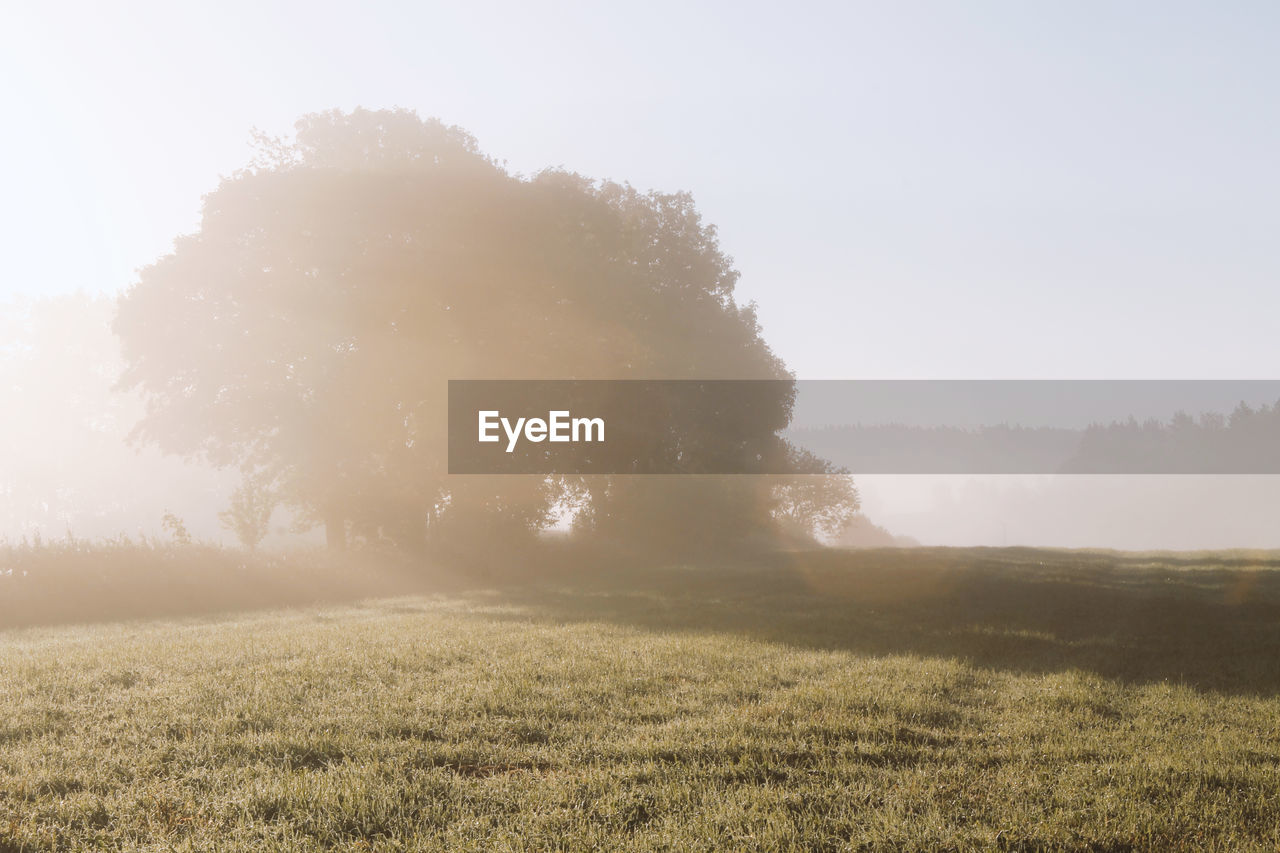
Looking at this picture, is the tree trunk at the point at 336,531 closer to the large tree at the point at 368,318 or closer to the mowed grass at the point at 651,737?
the large tree at the point at 368,318

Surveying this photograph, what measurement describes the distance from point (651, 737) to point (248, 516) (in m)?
23.3

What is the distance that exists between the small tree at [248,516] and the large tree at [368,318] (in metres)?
1.83

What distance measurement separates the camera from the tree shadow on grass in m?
11.0

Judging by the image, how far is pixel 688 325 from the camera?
36812 millimetres

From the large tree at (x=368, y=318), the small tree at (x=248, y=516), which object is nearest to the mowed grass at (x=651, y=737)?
the small tree at (x=248, y=516)

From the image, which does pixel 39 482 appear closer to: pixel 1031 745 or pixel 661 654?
pixel 661 654

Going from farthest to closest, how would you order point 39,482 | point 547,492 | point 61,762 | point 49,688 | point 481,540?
point 39,482 < point 547,492 < point 481,540 < point 49,688 < point 61,762

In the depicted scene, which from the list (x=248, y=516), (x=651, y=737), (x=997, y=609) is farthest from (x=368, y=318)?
(x=651, y=737)

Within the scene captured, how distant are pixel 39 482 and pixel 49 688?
67.8 meters

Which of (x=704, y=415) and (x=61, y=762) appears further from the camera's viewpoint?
(x=704, y=415)

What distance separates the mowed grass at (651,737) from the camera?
519cm

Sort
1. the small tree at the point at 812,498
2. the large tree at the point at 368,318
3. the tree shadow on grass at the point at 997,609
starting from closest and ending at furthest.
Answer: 1. the tree shadow on grass at the point at 997,609
2. the large tree at the point at 368,318
3. the small tree at the point at 812,498

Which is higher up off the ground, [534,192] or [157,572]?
[534,192]

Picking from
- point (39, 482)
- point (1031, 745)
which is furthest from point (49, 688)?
point (39, 482)
